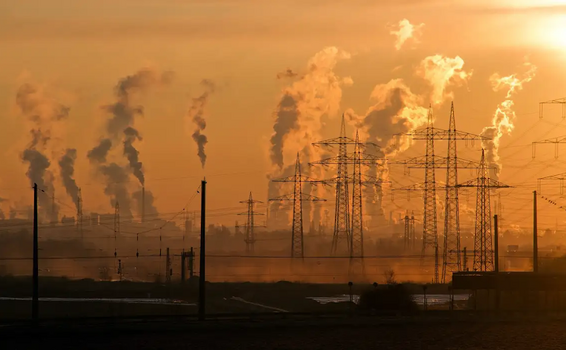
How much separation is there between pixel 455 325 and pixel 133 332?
23.0m

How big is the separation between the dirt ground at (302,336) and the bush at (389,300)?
2387 cm

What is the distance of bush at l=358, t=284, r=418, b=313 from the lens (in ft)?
313

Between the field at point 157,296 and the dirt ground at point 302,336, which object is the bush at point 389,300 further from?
the dirt ground at point 302,336

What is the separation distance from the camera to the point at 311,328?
216ft

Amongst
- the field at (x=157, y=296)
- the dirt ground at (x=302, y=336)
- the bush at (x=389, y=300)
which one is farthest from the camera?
the field at (x=157, y=296)

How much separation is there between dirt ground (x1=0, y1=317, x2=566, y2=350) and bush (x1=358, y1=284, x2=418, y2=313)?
78.3ft

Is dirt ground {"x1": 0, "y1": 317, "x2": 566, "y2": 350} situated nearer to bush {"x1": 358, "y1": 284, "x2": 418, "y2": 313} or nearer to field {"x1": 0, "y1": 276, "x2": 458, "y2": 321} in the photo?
field {"x1": 0, "y1": 276, "x2": 458, "y2": 321}

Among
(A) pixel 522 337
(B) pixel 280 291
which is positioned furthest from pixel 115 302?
(A) pixel 522 337

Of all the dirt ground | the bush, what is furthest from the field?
the dirt ground

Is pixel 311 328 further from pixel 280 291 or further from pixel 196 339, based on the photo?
pixel 280 291

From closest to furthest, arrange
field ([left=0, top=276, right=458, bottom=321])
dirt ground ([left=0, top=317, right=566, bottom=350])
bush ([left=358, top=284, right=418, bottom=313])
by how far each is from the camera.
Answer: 1. dirt ground ([left=0, top=317, right=566, bottom=350])
2. bush ([left=358, top=284, right=418, bottom=313])
3. field ([left=0, top=276, right=458, bottom=321])

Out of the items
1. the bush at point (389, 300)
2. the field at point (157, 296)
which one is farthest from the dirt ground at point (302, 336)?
the bush at point (389, 300)

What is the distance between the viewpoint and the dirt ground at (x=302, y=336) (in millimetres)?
55344

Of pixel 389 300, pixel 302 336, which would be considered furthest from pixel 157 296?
pixel 302 336
